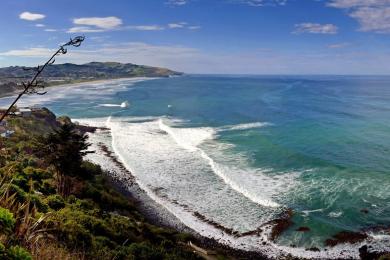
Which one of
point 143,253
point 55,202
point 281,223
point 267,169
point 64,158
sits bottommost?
point 281,223

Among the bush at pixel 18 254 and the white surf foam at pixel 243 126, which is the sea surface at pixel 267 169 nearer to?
the white surf foam at pixel 243 126

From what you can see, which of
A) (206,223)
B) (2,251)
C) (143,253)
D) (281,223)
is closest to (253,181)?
(281,223)

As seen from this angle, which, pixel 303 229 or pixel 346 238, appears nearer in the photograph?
pixel 346 238

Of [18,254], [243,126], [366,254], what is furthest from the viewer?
[243,126]

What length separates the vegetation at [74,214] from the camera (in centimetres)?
595

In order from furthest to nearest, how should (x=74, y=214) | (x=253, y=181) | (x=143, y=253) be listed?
(x=253, y=181) < (x=74, y=214) < (x=143, y=253)

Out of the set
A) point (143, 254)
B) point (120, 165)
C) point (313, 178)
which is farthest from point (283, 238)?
point (120, 165)

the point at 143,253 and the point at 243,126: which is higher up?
the point at 143,253

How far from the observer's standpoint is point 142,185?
43438 mm

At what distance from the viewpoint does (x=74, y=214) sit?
2178 centimetres

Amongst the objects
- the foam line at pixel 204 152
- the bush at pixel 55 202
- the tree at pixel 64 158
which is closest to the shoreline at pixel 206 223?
the foam line at pixel 204 152

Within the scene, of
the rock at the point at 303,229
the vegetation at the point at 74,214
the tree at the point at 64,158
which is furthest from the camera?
the rock at the point at 303,229

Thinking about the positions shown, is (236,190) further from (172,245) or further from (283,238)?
(172,245)

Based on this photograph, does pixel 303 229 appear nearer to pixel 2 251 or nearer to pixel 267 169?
pixel 267 169
